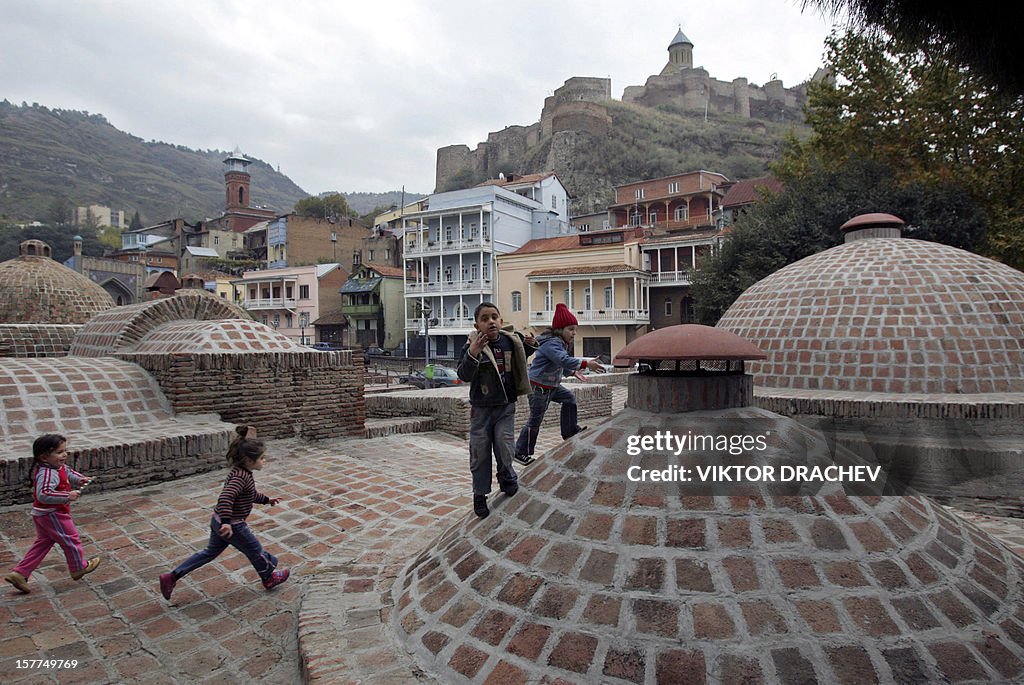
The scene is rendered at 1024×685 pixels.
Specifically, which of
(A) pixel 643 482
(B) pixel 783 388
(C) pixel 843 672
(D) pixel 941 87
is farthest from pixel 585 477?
(D) pixel 941 87

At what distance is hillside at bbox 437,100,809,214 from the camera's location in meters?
61.2

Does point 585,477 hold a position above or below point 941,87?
below

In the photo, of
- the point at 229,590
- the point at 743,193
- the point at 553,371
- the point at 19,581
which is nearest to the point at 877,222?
the point at 553,371

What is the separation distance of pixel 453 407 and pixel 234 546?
20.9 feet

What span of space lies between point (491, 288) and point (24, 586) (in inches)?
1182

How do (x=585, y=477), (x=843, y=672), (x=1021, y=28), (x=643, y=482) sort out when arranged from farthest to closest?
(x=1021, y=28), (x=585, y=477), (x=643, y=482), (x=843, y=672)

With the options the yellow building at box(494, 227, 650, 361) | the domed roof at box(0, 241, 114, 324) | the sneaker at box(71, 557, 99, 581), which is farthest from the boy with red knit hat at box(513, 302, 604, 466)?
the yellow building at box(494, 227, 650, 361)

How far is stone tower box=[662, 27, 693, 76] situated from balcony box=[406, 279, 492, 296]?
71.0 meters

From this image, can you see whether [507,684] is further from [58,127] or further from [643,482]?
[58,127]

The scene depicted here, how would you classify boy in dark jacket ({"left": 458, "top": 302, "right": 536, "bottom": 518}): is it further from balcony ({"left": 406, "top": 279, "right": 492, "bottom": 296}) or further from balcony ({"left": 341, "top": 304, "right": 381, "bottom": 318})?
balcony ({"left": 341, "top": 304, "right": 381, "bottom": 318})

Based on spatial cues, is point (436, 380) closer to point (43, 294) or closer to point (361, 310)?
point (43, 294)

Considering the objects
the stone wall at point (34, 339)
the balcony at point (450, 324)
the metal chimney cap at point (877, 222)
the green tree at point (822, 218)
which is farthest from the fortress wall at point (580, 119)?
the stone wall at point (34, 339)

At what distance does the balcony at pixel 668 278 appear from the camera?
29422 millimetres

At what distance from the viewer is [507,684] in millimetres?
2180
